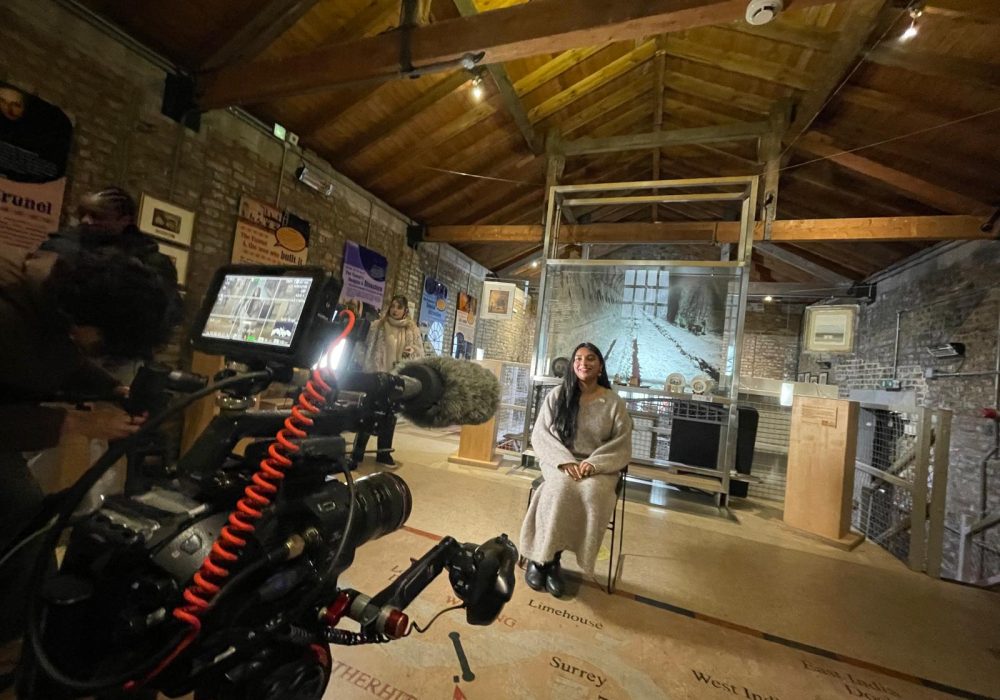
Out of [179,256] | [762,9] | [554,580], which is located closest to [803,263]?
[762,9]

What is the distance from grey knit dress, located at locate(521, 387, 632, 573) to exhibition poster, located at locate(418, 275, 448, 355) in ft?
14.9

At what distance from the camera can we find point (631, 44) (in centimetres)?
423

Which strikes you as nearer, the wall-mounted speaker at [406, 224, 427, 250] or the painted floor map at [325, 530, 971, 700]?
the painted floor map at [325, 530, 971, 700]

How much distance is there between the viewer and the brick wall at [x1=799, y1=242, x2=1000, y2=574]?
4.09 metres

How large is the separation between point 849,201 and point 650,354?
3.32 meters

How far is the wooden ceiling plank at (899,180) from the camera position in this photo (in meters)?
3.85

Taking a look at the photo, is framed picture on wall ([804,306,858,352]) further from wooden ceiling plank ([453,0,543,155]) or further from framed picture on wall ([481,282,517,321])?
wooden ceiling plank ([453,0,543,155])

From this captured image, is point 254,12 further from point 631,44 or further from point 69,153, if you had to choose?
point 631,44

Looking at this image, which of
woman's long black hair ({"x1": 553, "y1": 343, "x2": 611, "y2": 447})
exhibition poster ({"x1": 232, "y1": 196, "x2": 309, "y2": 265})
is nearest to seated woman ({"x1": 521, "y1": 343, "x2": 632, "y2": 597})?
woman's long black hair ({"x1": 553, "y1": 343, "x2": 611, "y2": 447})

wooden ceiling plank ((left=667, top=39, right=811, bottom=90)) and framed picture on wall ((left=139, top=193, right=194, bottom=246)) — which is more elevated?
wooden ceiling plank ((left=667, top=39, right=811, bottom=90))

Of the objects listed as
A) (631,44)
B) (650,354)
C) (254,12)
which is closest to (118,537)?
(254,12)

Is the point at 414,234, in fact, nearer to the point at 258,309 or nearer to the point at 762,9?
the point at 762,9

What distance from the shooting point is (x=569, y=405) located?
2.32 meters

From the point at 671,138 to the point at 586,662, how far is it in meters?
5.53
